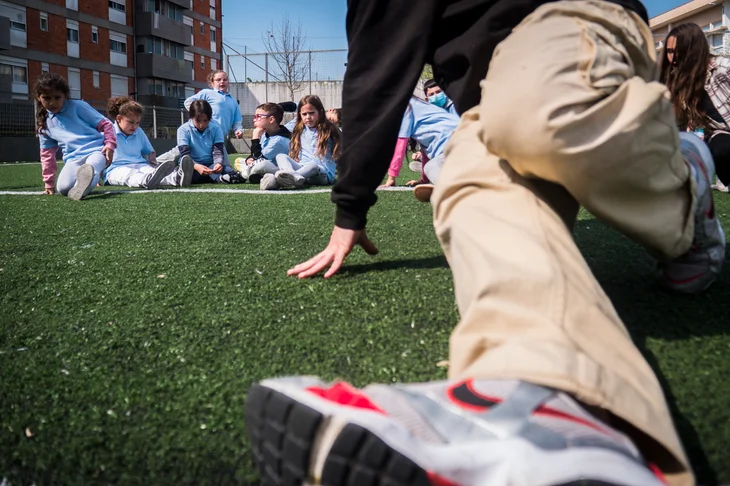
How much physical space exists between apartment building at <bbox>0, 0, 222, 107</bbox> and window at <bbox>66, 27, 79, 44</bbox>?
0.05 m

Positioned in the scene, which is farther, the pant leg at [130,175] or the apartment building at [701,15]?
the apartment building at [701,15]

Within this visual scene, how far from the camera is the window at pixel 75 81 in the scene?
31809 mm

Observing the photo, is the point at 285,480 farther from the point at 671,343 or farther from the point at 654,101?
the point at 671,343

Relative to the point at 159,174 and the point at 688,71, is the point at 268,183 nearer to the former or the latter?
the point at 159,174

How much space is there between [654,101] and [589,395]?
48cm

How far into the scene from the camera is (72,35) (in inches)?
1251

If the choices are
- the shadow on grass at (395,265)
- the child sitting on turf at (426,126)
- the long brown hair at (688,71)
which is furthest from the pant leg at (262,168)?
the shadow on grass at (395,265)

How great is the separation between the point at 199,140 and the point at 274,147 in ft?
4.77

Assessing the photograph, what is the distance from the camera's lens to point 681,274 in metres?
1.52

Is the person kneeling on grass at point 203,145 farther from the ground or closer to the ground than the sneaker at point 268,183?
farther from the ground

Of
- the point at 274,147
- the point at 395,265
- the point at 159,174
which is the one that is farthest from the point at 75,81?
the point at 395,265

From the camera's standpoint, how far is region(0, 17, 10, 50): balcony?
25125 millimetres

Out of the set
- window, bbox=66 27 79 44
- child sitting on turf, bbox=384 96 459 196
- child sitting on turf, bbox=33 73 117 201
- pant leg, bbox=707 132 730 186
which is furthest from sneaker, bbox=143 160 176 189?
window, bbox=66 27 79 44

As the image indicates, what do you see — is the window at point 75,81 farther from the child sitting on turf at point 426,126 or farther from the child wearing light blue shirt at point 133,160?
the child sitting on turf at point 426,126
